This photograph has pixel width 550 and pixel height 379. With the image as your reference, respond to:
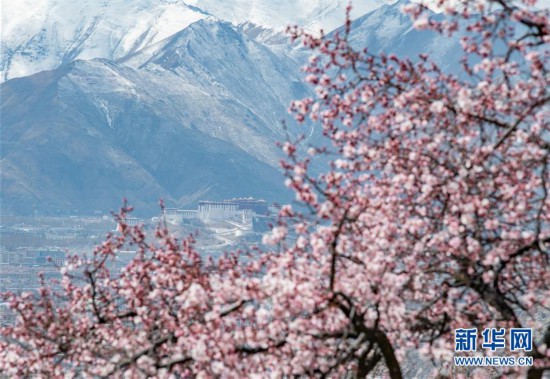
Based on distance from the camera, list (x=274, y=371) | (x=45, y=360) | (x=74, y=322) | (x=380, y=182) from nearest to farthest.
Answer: (x=274, y=371)
(x=380, y=182)
(x=45, y=360)
(x=74, y=322)

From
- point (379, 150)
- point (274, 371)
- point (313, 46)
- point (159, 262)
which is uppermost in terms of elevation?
point (313, 46)

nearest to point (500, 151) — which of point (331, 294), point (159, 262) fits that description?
point (331, 294)

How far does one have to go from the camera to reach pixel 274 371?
48.9 feet

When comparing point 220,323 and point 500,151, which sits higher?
point 500,151

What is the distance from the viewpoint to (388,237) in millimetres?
14914

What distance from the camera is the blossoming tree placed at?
14.2 meters

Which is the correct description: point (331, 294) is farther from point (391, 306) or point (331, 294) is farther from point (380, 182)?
point (380, 182)

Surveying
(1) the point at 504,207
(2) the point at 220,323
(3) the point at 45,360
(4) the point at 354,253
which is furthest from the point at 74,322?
(1) the point at 504,207

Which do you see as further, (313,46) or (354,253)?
(313,46)

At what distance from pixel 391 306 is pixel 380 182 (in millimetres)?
2126

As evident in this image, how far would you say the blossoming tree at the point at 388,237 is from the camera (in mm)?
14211

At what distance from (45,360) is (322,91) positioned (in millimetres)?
6301

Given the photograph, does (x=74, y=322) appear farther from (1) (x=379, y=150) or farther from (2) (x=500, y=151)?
(2) (x=500, y=151)

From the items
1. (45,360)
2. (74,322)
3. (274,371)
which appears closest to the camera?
(274,371)
